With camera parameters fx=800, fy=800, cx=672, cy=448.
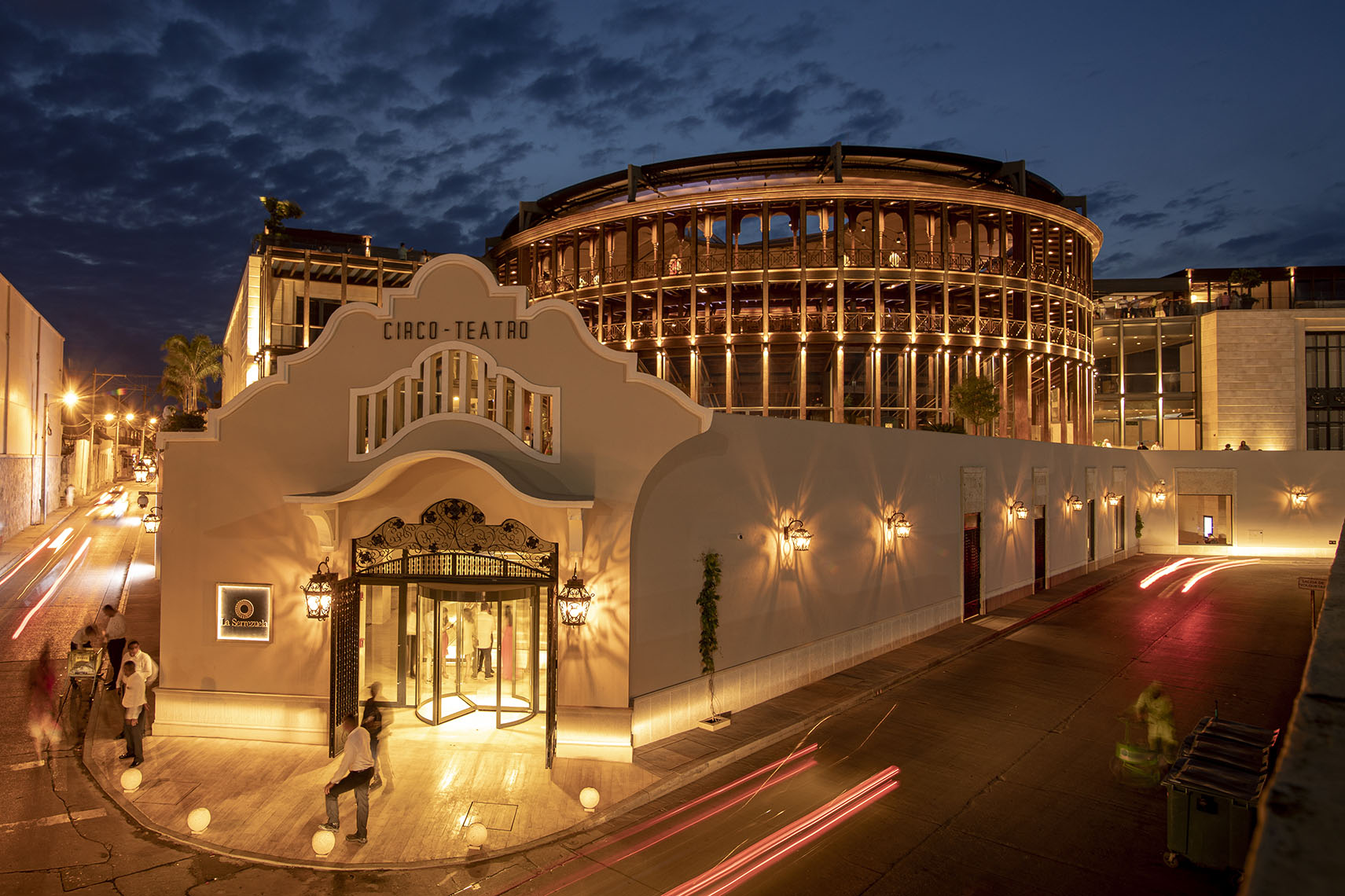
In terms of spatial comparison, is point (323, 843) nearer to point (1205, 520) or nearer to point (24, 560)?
point (24, 560)

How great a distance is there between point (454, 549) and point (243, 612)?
381 cm

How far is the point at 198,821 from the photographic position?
9.80 m

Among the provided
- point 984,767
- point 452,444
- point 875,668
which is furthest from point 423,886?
point 875,668

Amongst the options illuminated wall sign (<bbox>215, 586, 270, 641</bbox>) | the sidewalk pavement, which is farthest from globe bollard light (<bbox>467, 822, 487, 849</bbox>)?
illuminated wall sign (<bbox>215, 586, 270, 641</bbox>)

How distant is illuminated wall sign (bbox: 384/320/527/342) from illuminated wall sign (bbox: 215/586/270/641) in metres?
4.93

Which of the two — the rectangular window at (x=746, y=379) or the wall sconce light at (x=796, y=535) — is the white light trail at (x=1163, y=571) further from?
the wall sconce light at (x=796, y=535)

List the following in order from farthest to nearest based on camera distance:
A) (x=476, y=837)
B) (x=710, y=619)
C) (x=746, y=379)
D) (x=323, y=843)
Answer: (x=746, y=379)
(x=710, y=619)
(x=476, y=837)
(x=323, y=843)

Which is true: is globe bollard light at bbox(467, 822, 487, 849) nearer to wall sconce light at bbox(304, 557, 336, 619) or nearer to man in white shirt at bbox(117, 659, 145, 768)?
wall sconce light at bbox(304, 557, 336, 619)

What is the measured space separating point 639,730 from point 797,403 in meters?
25.9

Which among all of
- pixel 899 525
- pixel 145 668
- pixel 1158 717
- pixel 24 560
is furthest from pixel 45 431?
pixel 1158 717

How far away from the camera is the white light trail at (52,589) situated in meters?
21.7

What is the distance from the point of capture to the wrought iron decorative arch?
1284 centimetres

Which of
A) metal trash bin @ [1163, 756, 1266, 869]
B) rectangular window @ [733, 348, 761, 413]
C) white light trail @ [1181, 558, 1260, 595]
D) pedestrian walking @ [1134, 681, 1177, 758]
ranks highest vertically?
rectangular window @ [733, 348, 761, 413]

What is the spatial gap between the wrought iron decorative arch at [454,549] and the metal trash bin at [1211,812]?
8.79 metres
